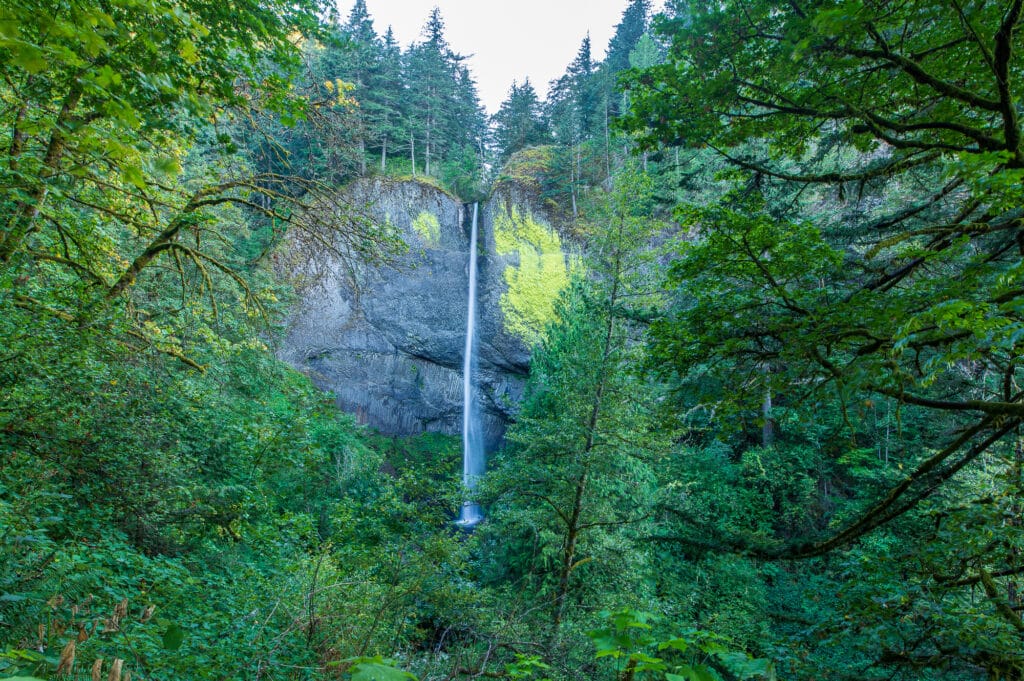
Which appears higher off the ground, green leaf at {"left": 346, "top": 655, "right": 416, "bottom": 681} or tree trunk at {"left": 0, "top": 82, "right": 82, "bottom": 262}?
tree trunk at {"left": 0, "top": 82, "right": 82, "bottom": 262}

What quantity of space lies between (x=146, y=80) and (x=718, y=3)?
3.90 meters

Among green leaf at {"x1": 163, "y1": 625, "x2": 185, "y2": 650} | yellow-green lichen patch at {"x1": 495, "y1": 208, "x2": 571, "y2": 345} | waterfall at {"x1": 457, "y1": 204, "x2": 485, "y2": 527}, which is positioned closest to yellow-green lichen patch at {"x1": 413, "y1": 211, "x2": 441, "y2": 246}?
waterfall at {"x1": 457, "y1": 204, "x2": 485, "y2": 527}

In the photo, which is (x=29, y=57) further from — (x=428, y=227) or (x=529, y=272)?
(x=428, y=227)

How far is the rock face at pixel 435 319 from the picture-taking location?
75.3 feet

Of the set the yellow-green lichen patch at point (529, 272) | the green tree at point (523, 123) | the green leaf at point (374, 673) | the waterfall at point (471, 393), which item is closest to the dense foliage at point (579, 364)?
the green leaf at point (374, 673)

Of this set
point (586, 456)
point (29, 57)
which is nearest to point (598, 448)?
point (586, 456)

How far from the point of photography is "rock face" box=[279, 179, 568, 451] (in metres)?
22.9

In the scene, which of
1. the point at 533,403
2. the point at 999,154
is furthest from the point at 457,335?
the point at 999,154

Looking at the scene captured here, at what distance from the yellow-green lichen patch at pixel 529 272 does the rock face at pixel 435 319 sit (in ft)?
0.17

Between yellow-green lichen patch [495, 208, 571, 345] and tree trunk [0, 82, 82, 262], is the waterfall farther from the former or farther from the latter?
tree trunk [0, 82, 82, 262]

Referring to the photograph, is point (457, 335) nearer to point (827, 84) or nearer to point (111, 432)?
point (111, 432)

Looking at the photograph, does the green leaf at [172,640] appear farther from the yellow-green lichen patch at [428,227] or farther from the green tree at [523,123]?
the green tree at [523,123]

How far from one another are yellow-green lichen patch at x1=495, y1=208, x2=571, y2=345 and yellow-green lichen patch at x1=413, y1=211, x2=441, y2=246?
313cm

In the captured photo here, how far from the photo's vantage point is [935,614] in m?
2.78
